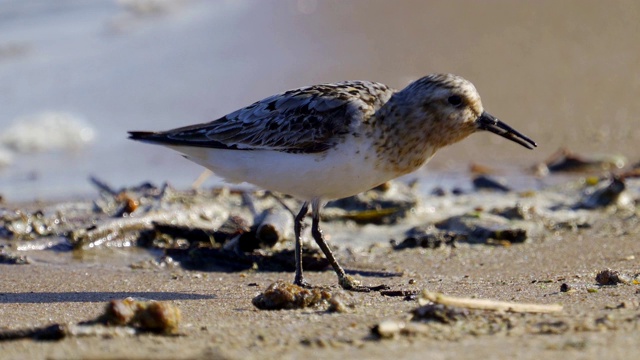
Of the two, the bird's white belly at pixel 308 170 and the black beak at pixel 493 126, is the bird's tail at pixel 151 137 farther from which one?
the black beak at pixel 493 126

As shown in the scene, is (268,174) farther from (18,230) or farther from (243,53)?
(243,53)

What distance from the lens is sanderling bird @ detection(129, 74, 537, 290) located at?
17.2ft

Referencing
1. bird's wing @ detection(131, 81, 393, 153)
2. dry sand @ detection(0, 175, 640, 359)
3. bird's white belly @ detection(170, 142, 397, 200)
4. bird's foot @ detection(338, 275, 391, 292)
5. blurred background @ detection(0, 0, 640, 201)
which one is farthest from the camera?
blurred background @ detection(0, 0, 640, 201)

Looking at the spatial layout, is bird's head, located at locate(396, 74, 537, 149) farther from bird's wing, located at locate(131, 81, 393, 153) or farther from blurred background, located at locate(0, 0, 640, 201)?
blurred background, located at locate(0, 0, 640, 201)

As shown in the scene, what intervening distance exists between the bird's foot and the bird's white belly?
0.50 metres

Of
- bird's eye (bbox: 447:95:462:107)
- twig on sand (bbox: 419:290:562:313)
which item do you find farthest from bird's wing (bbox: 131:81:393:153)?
twig on sand (bbox: 419:290:562:313)

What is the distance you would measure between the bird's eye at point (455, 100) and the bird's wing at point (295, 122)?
358 millimetres

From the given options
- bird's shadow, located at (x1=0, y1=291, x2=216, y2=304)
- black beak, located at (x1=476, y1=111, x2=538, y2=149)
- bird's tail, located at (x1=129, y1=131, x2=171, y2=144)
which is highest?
black beak, located at (x1=476, y1=111, x2=538, y2=149)

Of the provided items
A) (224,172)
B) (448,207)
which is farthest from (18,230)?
(448,207)

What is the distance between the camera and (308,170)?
529 centimetres

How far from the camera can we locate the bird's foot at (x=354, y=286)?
16.5ft

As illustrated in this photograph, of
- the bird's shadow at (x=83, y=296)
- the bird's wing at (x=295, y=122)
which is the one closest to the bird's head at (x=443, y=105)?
the bird's wing at (x=295, y=122)

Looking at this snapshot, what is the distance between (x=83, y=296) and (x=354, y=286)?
145 centimetres

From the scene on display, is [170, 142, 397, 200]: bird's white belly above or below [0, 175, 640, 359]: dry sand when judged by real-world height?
above
